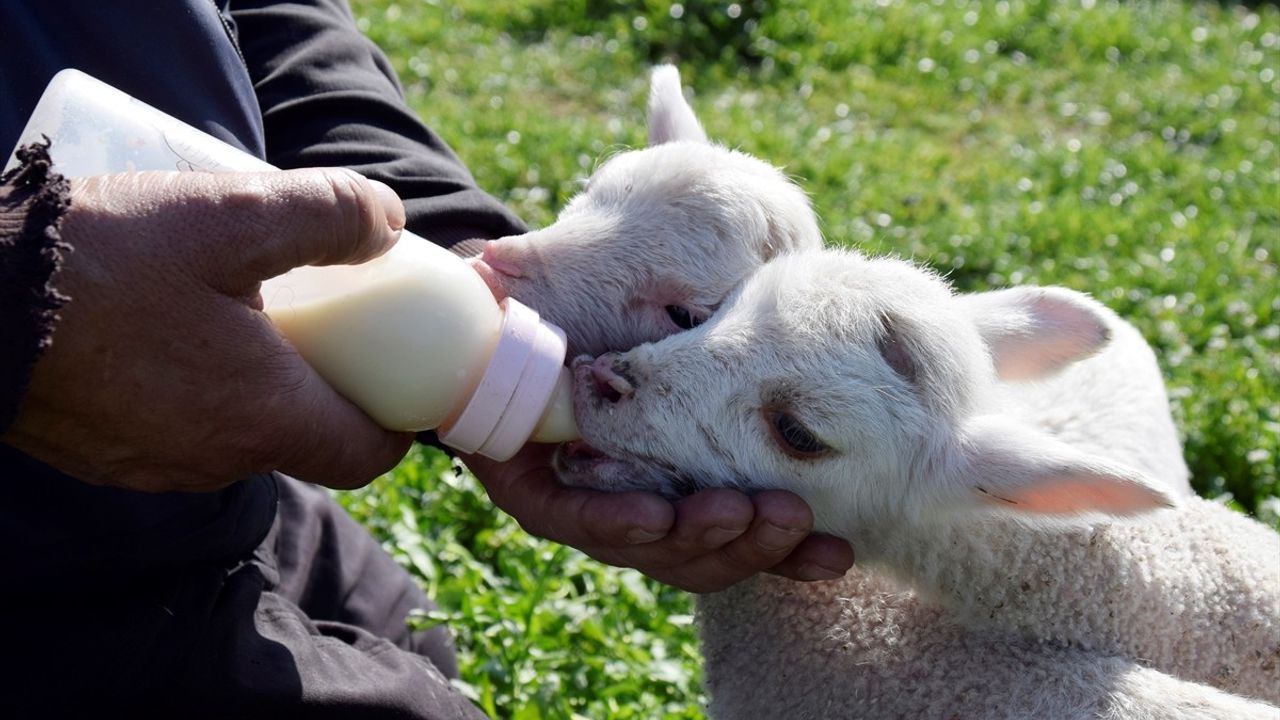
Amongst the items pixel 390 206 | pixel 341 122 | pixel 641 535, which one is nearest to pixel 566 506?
pixel 641 535

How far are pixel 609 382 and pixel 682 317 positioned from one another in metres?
0.48

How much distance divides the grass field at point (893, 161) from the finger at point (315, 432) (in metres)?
1.34

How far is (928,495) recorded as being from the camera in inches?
103

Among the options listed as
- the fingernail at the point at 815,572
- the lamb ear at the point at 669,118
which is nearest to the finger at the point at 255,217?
the fingernail at the point at 815,572

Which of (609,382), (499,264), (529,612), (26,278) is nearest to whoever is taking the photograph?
(26,278)

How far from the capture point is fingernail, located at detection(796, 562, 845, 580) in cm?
263

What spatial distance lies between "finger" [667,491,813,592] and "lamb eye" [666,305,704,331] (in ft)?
1.85

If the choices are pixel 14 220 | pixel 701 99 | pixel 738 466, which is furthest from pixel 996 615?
pixel 701 99

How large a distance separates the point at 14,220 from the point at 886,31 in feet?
27.7

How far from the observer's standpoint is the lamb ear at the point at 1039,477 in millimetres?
2363

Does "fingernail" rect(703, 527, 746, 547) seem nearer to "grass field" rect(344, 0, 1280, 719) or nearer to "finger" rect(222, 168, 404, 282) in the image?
"finger" rect(222, 168, 404, 282)

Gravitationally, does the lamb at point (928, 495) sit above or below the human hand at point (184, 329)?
below

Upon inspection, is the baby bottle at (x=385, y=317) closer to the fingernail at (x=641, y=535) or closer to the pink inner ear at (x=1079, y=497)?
the fingernail at (x=641, y=535)

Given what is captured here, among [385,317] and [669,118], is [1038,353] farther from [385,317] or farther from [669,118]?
[385,317]
